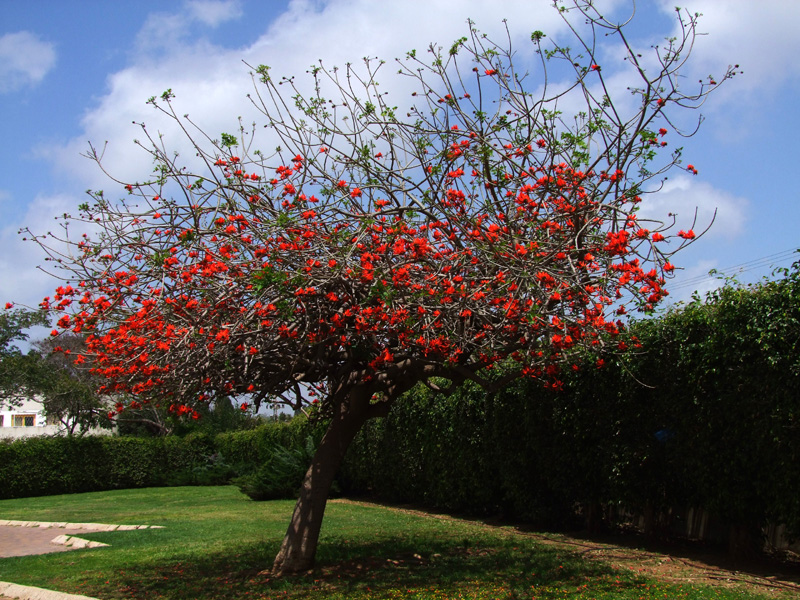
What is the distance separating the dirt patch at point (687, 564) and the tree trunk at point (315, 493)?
3.38 m

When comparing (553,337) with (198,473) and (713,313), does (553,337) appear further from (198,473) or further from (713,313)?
(198,473)

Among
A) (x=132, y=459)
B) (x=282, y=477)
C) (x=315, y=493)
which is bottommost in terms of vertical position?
(x=132, y=459)

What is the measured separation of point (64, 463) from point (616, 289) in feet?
70.2

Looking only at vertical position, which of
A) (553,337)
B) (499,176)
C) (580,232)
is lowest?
(553,337)

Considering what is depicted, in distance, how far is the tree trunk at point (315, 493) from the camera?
7.88 m

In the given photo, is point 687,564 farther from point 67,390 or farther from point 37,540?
point 67,390

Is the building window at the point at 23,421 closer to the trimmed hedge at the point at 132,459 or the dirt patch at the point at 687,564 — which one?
the trimmed hedge at the point at 132,459

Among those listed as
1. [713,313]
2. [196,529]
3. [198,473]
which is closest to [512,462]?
[713,313]

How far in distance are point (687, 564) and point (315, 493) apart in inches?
175

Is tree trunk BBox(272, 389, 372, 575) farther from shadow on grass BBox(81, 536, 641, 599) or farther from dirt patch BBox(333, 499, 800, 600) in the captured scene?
dirt patch BBox(333, 499, 800, 600)

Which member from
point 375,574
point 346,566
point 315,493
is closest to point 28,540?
point 346,566

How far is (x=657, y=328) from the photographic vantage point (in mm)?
8938

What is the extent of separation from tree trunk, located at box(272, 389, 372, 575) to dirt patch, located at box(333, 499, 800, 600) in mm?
3385

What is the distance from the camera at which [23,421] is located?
212 feet
